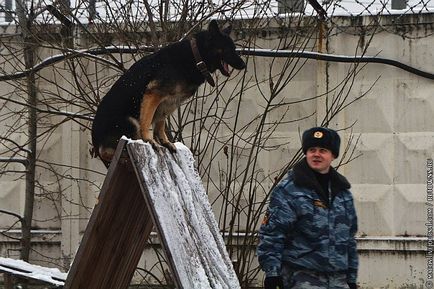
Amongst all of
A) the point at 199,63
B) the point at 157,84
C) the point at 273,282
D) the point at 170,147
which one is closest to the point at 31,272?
the point at 170,147

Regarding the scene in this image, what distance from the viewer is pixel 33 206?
941 cm

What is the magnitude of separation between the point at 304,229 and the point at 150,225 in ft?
3.23

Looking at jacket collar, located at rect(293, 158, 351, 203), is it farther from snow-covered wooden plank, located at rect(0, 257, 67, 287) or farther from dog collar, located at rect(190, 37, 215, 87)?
snow-covered wooden plank, located at rect(0, 257, 67, 287)

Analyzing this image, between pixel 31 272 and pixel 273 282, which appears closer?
pixel 273 282

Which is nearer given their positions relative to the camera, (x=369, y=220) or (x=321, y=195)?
(x=321, y=195)

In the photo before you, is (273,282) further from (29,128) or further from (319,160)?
(29,128)

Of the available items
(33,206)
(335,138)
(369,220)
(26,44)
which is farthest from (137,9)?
(335,138)

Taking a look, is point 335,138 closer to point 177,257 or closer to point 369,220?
point 177,257

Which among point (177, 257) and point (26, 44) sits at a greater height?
point (26, 44)

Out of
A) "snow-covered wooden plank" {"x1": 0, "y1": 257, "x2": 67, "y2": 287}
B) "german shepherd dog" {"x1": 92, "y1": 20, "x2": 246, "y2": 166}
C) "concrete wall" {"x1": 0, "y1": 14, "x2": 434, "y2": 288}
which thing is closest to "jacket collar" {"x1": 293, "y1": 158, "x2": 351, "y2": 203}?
"german shepherd dog" {"x1": 92, "y1": 20, "x2": 246, "y2": 166}

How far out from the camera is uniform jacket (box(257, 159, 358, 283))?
4.92 meters

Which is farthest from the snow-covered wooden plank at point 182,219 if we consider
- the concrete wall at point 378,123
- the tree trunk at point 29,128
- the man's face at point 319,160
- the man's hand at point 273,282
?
the concrete wall at point 378,123

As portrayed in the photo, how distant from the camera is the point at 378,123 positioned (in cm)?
887

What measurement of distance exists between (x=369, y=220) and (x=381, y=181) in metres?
0.40
